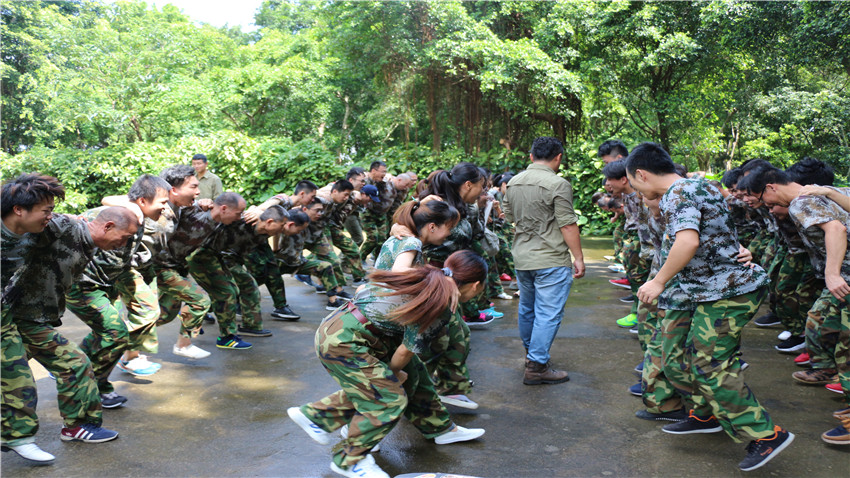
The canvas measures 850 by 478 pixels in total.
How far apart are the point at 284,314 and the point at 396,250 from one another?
12.9 ft

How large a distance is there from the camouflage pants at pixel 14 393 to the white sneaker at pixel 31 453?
2 centimetres

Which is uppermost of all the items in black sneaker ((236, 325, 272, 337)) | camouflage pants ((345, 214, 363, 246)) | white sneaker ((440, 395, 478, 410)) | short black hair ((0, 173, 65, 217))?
short black hair ((0, 173, 65, 217))

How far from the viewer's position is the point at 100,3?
2147 cm

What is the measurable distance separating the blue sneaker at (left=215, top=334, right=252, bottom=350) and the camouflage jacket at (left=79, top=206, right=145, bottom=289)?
5.07ft

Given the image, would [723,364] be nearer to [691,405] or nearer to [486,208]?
[691,405]

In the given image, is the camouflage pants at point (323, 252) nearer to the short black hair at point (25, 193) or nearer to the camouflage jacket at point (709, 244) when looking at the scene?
the short black hair at point (25, 193)

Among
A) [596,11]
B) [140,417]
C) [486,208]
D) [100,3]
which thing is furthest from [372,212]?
[100,3]

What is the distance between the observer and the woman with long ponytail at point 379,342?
3.15 m

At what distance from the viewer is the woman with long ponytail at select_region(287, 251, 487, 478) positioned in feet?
10.3

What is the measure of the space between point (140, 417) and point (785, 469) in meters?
4.01

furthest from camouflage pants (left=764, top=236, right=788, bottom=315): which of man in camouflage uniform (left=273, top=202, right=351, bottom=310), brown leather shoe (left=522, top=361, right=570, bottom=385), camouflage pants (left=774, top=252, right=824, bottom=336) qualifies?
man in camouflage uniform (left=273, top=202, right=351, bottom=310)

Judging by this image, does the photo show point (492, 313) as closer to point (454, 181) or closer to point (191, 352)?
point (454, 181)

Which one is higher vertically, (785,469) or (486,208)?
(486,208)

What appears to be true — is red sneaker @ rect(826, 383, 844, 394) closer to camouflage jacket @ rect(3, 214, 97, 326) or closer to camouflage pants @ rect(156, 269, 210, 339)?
camouflage pants @ rect(156, 269, 210, 339)
